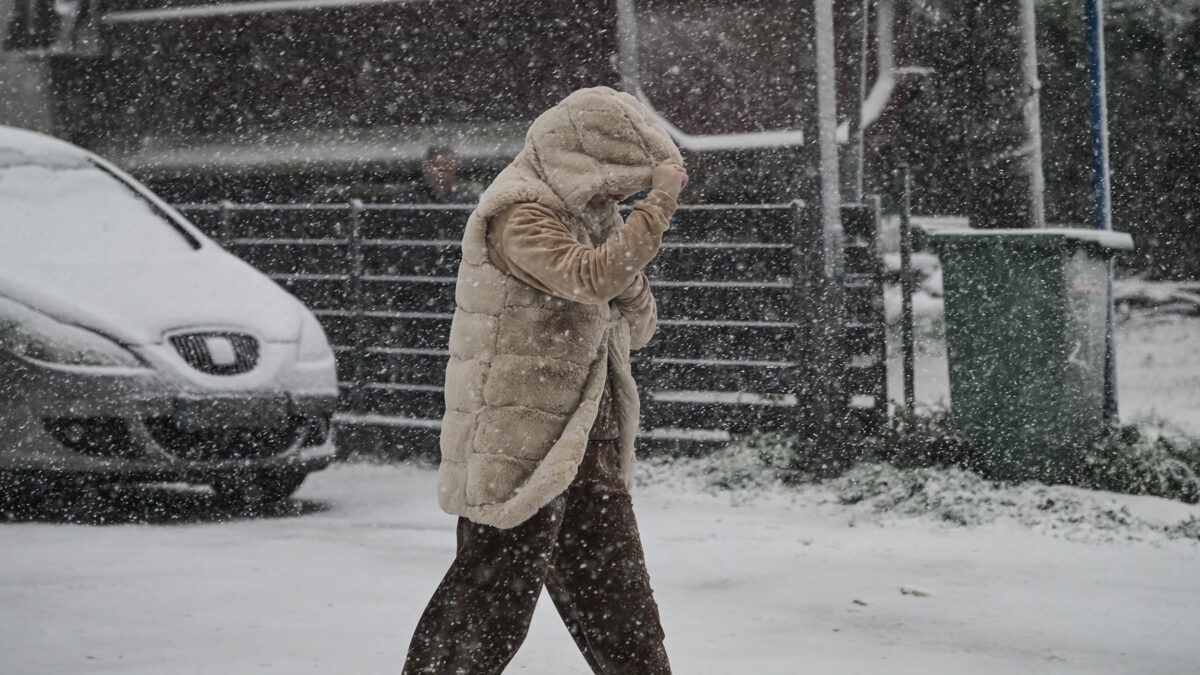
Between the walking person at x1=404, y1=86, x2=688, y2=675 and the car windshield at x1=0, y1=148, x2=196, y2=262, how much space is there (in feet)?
14.2

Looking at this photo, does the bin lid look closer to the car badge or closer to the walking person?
the car badge

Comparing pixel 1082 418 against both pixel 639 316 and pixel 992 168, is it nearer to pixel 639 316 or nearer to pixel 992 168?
pixel 992 168

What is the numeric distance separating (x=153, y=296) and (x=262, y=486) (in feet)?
3.59

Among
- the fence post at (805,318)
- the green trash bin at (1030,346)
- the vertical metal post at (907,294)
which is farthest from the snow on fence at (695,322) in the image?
the green trash bin at (1030,346)

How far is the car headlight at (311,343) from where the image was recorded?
7258 millimetres

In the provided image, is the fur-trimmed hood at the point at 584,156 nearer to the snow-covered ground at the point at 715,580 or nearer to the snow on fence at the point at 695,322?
the snow-covered ground at the point at 715,580

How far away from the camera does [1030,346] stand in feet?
23.8

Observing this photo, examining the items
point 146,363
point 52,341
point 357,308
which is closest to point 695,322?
point 357,308

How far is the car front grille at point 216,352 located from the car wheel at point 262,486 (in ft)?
2.13

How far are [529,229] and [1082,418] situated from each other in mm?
4622

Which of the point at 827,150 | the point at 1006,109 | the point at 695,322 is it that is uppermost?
the point at 1006,109

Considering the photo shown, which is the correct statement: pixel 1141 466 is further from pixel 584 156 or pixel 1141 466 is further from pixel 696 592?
pixel 584 156

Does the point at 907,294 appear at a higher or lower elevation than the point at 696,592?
higher

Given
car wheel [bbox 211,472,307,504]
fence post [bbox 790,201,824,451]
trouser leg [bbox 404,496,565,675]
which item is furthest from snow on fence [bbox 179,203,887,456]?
trouser leg [bbox 404,496,565,675]
